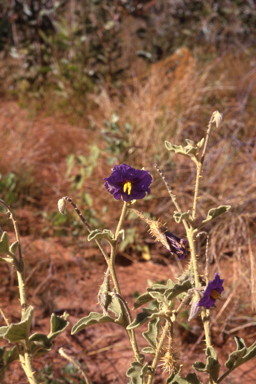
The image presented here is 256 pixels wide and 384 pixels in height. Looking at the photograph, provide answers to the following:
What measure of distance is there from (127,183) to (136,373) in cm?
40

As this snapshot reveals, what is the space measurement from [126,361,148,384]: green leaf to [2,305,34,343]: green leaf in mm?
228

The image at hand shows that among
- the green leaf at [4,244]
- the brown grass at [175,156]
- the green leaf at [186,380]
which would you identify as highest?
the green leaf at [4,244]

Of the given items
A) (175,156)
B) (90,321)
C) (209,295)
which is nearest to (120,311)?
(90,321)

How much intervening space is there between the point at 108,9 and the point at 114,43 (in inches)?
13.7

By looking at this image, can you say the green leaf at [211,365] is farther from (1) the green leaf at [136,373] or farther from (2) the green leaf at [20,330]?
(2) the green leaf at [20,330]

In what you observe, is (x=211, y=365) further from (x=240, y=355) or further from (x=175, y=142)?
(x=175, y=142)

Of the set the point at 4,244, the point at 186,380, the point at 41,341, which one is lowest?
the point at 186,380

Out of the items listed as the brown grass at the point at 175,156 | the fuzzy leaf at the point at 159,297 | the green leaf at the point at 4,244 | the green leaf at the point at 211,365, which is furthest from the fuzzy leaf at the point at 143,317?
the brown grass at the point at 175,156

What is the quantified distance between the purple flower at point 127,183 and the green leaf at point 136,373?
1.14 feet

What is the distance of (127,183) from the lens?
830 millimetres

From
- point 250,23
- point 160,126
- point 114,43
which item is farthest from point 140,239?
point 250,23

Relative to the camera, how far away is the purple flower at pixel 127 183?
82cm

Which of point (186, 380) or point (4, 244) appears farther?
point (186, 380)

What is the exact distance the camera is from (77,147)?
346cm
